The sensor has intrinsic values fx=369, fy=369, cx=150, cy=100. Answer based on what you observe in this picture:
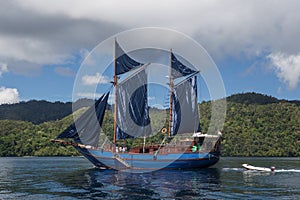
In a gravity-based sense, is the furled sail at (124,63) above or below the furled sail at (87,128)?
above

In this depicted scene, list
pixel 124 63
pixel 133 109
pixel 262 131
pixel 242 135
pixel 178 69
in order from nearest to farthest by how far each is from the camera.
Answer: pixel 133 109 → pixel 124 63 → pixel 178 69 → pixel 242 135 → pixel 262 131

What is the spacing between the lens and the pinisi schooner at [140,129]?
201 feet

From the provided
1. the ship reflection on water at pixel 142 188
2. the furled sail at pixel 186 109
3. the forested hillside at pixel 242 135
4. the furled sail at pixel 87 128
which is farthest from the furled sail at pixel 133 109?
the forested hillside at pixel 242 135

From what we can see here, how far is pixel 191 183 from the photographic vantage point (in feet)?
146

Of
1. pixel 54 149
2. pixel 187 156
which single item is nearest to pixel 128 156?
pixel 187 156

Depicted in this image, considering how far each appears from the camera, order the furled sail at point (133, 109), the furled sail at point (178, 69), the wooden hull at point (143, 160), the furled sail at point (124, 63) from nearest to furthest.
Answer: the wooden hull at point (143, 160) → the furled sail at point (133, 109) → the furled sail at point (124, 63) → the furled sail at point (178, 69)

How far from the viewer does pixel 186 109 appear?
2655 inches

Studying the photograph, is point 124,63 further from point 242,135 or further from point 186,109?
point 242,135

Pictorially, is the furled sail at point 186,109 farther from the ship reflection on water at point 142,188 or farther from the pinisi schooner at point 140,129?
the ship reflection on water at point 142,188

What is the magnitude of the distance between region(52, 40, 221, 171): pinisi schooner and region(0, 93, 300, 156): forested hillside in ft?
281

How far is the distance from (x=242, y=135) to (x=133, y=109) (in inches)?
4420

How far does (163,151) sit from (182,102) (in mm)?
10890

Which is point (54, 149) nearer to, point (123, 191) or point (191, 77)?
point (191, 77)

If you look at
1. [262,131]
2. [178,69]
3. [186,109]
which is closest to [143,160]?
[186,109]
